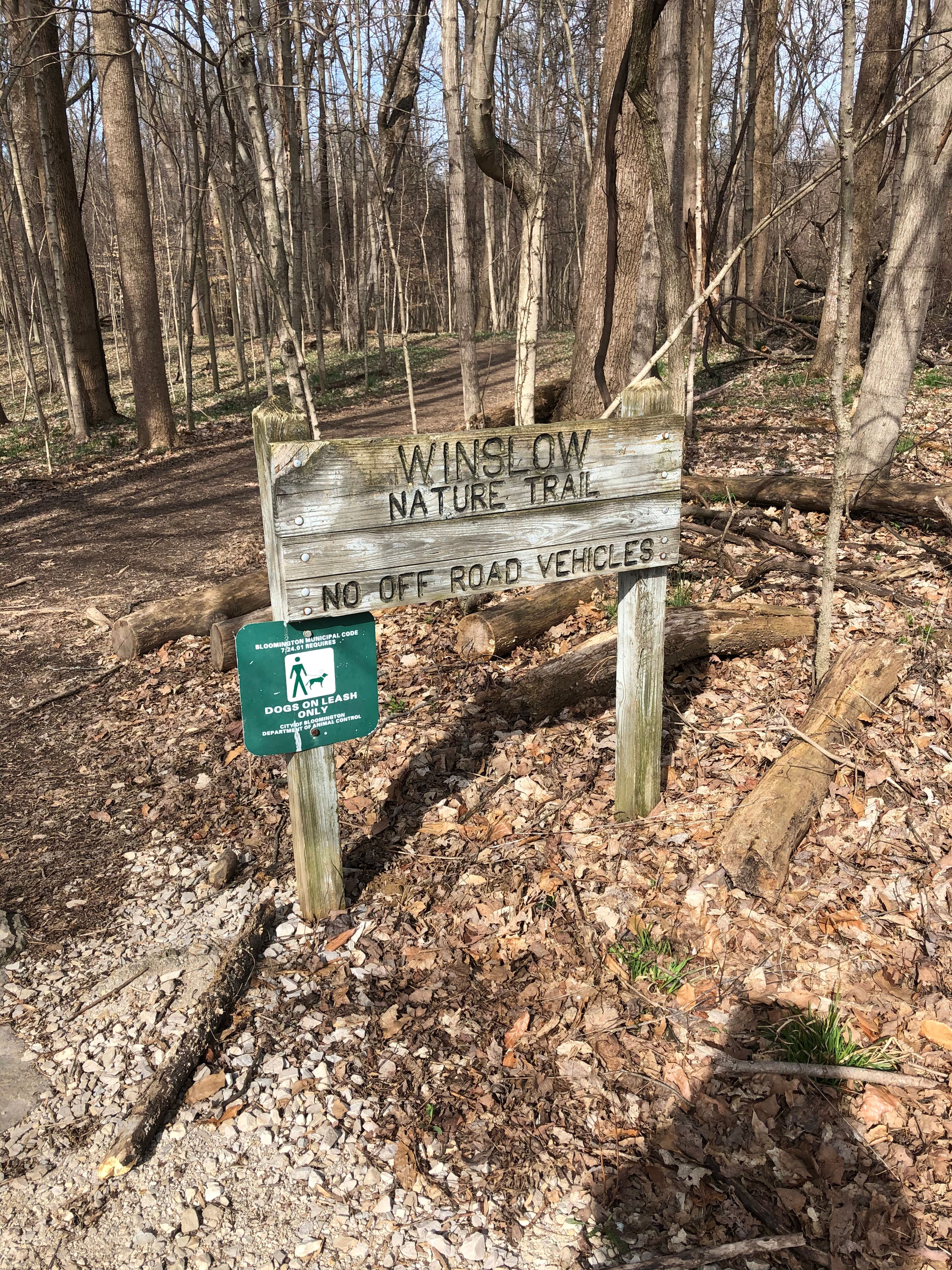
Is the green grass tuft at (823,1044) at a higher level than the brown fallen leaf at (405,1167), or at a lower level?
higher

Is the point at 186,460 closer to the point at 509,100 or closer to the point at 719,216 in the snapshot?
the point at 719,216

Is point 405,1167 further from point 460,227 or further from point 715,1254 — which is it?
point 460,227

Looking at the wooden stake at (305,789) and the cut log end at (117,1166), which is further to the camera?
the wooden stake at (305,789)

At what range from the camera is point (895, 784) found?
3.62 m

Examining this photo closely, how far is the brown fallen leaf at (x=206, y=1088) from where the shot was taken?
269 centimetres

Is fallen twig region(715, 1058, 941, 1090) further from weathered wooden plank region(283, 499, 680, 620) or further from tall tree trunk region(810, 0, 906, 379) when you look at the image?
tall tree trunk region(810, 0, 906, 379)

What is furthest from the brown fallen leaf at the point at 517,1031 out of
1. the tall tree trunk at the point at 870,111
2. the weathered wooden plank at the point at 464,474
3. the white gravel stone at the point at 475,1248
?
the tall tree trunk at the point at 870,111

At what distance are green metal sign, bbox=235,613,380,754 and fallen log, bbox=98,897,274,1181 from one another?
2.65ft

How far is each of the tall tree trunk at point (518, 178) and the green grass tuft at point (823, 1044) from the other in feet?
12.4

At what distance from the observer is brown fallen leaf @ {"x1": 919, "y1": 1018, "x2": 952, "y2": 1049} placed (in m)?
2.69

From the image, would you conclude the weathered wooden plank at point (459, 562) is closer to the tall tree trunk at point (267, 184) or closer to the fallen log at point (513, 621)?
the fallen log at point (513, 621)

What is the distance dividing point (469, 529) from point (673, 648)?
187cm

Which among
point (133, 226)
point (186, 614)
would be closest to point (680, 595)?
point (186, 614)

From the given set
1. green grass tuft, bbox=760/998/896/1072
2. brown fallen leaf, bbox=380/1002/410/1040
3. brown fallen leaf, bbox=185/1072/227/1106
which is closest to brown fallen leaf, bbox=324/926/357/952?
brown fallen leaf, bbox=380/1002/410/1040
